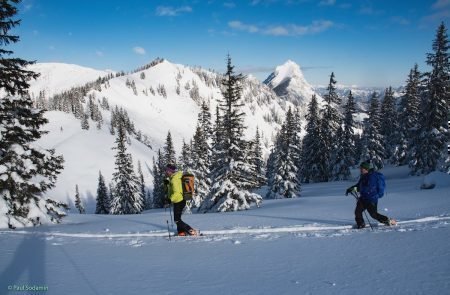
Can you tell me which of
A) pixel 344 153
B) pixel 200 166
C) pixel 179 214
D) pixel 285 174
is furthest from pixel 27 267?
pixel 344 153

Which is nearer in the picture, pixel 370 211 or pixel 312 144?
pixel 370 211

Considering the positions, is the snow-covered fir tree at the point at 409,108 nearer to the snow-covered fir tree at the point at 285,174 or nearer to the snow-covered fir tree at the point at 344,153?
the snow-covered fir tree at the point at 344,153

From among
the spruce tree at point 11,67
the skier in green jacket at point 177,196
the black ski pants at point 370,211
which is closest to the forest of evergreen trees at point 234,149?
the spruce tree at point 11,67

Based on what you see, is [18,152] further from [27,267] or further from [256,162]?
[256,162]

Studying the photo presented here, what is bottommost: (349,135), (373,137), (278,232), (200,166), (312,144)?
(278,232)

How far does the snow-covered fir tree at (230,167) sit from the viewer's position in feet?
72.6

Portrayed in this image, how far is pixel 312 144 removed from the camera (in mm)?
43562

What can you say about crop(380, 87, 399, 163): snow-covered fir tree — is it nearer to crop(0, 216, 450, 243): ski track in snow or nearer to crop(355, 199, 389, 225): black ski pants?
crop(0, 216, 450, 243): ski track in snow

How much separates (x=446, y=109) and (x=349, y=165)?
13.7 meters

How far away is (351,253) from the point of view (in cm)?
698

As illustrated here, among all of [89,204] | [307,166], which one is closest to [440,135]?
[307,166]

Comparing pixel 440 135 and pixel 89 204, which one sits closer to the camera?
pixel 440 135

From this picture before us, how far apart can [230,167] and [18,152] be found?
12.6 metres

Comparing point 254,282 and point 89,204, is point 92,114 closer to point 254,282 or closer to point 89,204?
point 89,204
